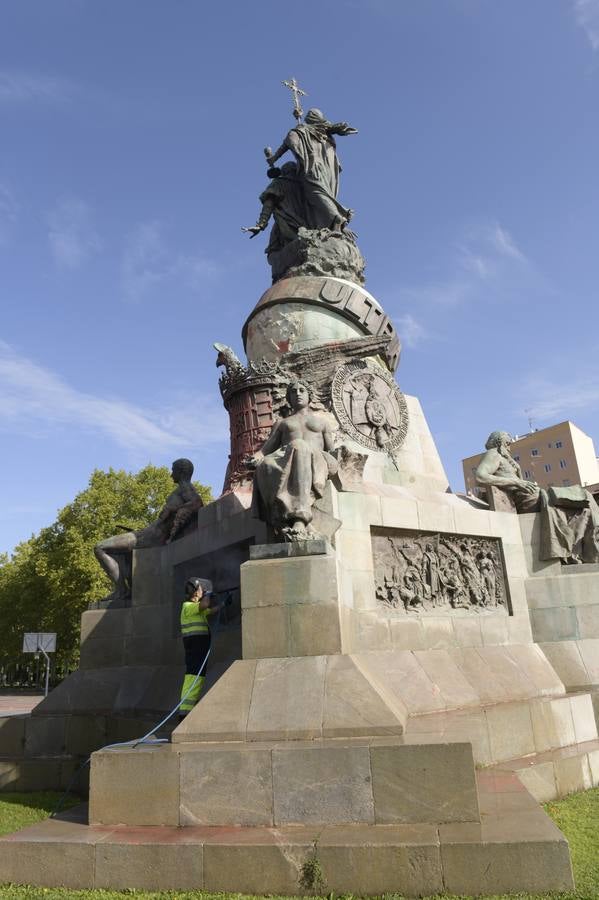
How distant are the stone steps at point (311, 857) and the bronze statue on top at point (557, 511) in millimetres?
6521

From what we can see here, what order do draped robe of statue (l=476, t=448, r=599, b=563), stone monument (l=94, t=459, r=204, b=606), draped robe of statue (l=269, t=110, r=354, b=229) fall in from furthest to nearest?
draped robe of statue (l=269, t=110, r=354, b=229) < stone monument (l=94, t=459, r=204, b=606) < draped robe of statue (l=476, t=448, r=599, b=563)

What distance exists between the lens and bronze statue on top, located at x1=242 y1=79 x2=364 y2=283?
16.5 m

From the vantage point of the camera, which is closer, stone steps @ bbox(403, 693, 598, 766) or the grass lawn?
the grass lawn

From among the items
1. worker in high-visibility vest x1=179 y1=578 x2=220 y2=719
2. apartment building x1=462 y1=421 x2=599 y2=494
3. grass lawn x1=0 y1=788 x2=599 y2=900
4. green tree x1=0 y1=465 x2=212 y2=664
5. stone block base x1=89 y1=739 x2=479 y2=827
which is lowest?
grass lawn x1=0 y1=788 x2=599 y2=900

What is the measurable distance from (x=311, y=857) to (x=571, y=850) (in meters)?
2.35

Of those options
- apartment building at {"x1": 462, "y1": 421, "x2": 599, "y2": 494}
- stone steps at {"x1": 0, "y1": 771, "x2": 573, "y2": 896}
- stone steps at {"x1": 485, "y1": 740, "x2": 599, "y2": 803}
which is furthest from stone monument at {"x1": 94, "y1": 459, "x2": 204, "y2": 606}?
apartment building at {"x1": 462, "y1": 421, "x2": 599, "y2": 494}

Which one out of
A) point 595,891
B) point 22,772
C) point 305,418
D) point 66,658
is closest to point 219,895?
point 595,891

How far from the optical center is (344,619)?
7.11 meters

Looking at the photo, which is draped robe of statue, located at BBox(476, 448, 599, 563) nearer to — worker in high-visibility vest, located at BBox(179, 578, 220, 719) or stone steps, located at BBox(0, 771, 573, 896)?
worker in high-visibility vest, located at BBox(179, 578, 220, 719)

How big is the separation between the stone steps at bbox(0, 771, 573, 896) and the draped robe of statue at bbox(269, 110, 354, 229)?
14.9 metres

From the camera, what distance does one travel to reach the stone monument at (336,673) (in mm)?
4953

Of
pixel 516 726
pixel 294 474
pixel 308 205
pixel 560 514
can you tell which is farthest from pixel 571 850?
pixel 308 205

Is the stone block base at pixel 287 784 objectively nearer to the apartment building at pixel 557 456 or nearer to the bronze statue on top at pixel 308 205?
the bronze statue on top at pixel 308 205

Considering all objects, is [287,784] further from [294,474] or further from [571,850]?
[294,474]
